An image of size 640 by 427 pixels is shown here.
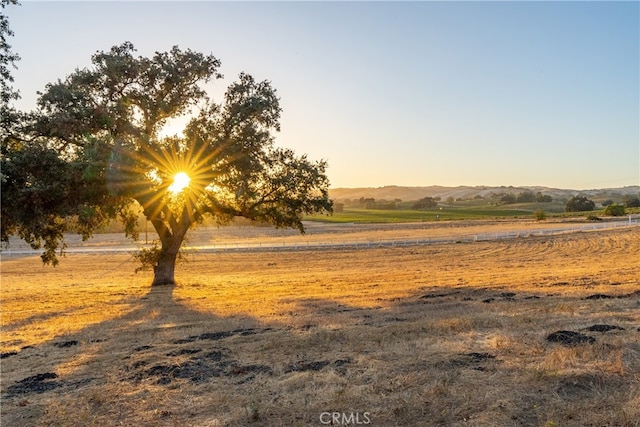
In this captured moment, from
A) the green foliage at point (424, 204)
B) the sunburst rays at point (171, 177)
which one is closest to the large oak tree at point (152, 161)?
the sunburst rays at point (171, 177)

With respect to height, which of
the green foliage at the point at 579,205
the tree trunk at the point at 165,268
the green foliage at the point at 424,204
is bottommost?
the tree trunk at the point at 165,268

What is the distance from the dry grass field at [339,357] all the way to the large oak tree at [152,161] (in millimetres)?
4561

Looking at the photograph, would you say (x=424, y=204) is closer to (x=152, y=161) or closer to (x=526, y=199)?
(x=526, y=199)

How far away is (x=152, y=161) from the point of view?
21094mm

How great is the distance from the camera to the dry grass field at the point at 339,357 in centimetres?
607

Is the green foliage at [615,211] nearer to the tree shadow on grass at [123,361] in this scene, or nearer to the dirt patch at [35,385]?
the tree shadow on grass at [123,361]

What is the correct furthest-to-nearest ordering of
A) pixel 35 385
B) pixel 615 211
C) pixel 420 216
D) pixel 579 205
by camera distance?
pixel 420 216 → pixel 579 205 → pixel 615 211 → pixel 35 385

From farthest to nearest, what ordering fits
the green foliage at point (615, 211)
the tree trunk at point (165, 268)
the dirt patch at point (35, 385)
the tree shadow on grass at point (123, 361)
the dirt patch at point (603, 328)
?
the green foliage at point (615, 211), the tree trunk at point (165, 268), the dirt patch at point (603, 328), the dirt patch at point (35, 385), the tree shadow on grass at point (123, 361)

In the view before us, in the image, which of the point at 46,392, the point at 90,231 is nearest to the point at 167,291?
the point at 90,231

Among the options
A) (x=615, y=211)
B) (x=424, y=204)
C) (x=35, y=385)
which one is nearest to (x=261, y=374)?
(x=35, y=385)

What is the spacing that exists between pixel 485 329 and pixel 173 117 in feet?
64.4

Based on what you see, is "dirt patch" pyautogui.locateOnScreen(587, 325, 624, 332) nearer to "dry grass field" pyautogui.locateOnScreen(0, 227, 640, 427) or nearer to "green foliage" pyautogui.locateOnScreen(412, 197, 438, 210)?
"dry grass field" pyautogui.locateOnScreen(0, 227, 640, 427)

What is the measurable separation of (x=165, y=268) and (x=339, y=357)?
20.4 meters

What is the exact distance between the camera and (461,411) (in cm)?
580
